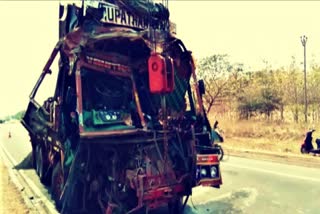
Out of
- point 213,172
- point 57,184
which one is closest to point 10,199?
point 57,184

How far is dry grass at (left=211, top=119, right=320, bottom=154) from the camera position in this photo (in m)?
17.3

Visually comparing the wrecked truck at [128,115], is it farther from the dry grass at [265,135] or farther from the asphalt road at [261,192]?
the dry grass at [265,135]

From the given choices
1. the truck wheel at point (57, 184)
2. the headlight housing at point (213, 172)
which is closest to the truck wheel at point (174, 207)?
the headlight housing at point (213, 172)

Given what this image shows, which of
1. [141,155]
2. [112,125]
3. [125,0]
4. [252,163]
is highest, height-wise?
[125,0]

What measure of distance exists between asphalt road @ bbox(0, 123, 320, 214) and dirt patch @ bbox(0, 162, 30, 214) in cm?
65

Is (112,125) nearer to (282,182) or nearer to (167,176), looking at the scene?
(167,176)

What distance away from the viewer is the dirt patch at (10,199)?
745 cm

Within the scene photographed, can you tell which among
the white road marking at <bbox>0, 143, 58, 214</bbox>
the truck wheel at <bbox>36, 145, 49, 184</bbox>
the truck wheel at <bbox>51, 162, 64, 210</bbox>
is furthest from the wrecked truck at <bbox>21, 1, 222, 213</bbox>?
the truck wheel at <bbox>36, 145, 49, 184</bbox>

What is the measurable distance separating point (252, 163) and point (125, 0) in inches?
330

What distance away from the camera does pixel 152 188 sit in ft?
18.5

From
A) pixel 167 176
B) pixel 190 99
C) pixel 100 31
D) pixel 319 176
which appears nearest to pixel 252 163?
pixel 319 176

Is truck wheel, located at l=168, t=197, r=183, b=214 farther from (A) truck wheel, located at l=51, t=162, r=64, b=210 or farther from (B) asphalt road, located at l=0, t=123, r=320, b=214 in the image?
(A) truck wheel, located at l=51, t=162, r=64, b=210

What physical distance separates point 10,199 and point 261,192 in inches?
226

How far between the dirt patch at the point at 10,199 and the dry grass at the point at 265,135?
36.3ft
